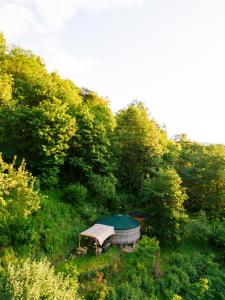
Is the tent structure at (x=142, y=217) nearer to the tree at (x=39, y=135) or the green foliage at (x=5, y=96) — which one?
the tree at (x=39, y=135)

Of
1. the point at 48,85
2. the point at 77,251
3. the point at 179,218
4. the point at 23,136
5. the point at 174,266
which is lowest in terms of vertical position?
the point at 174,266

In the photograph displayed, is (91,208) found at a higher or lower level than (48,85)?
lower

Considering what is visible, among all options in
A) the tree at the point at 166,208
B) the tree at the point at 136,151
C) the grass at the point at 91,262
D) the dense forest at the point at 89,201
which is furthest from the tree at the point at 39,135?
the tree at the point at 136,151

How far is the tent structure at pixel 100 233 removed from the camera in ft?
74.1

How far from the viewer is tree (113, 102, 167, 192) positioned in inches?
1407

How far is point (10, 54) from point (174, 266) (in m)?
30.9

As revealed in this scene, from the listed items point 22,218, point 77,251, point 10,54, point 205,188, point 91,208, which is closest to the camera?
point 22,218

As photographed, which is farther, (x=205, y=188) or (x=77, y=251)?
(x=205, y=188)

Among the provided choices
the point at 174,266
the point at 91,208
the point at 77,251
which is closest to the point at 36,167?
the point at 91,208

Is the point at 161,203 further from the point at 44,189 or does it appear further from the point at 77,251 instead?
the point at 44,189

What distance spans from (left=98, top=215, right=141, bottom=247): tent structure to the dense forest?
0.87 metres

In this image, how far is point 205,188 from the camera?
34500 millimetres

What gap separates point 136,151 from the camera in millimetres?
36438

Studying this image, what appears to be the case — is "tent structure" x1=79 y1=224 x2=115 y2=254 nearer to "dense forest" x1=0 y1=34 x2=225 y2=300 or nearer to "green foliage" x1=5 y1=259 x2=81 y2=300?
"dense forest" x1=0 y1=34 x2=225 y2=300
